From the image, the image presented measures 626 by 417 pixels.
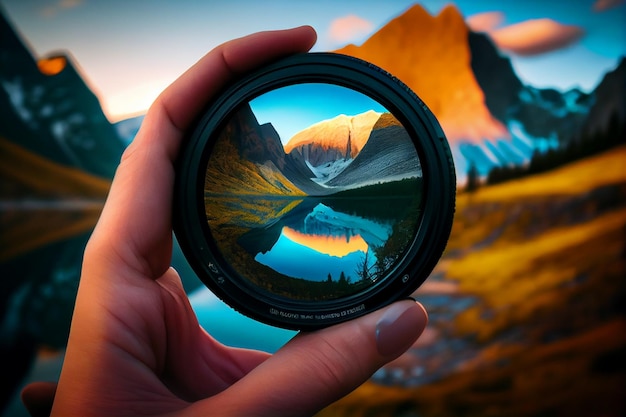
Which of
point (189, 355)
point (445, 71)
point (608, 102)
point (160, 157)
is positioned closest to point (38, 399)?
point (189, 355)

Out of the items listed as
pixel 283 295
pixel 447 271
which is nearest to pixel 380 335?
pixel 283 295

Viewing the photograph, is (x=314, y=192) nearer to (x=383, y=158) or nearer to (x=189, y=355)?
(x=383, y=158)

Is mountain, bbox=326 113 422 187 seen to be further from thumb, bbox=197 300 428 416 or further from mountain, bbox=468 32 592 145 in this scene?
mountain, bbox=468 32 592 145

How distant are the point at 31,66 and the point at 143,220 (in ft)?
3.67

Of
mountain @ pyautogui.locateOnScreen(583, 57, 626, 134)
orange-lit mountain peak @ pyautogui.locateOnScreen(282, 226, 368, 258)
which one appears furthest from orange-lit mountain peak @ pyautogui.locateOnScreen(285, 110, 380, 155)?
mountain @ pyautogui.locateOnScreen(583, 57, 626, 134)

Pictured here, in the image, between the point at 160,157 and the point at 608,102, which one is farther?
the point at 608,102

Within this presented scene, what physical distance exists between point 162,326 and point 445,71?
1.24 m

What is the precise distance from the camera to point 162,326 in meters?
0.55

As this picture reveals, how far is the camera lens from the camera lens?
1.65 feet

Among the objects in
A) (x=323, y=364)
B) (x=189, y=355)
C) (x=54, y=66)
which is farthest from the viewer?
(x=54, y=66)

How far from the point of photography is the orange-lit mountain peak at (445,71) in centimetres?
136

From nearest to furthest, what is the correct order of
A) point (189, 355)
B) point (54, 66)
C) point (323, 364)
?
1. point (323, 364)
2. point (189, 355)
3. point (54, 66)

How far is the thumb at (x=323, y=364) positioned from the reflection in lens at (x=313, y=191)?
5cm

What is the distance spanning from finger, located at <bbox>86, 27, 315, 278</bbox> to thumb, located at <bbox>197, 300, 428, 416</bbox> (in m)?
0.20
